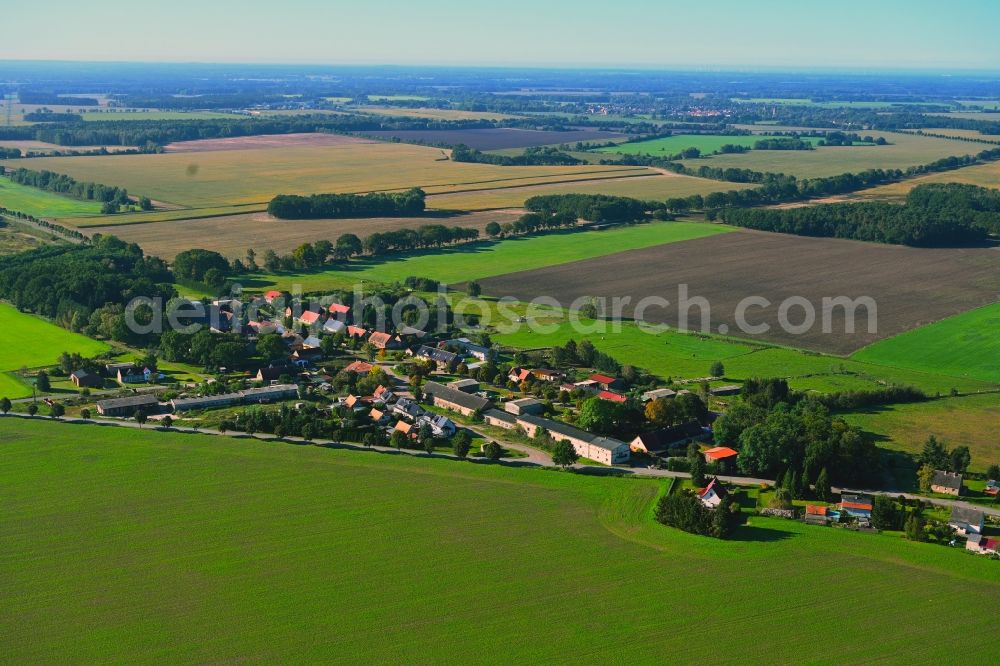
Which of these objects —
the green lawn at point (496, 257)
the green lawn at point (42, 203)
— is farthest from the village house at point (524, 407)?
the green lawn at point (42, 203)

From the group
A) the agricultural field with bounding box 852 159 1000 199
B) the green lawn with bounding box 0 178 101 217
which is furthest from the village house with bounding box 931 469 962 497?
the green lawn with bounding box 0 178 101 217

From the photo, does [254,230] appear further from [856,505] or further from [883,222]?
[856,505]

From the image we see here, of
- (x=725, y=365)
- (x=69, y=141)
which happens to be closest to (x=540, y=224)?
(x=725, y=365)

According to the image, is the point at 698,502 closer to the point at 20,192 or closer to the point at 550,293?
the point at 550,293

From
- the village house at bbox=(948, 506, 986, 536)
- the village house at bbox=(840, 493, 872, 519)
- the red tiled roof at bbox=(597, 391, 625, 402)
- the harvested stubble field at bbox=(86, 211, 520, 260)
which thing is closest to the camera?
the village house at bbox=(948, 506, 986, 536)

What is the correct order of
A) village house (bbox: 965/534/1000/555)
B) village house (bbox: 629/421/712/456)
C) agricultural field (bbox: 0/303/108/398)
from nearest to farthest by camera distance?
village house (bbox: 965/534/1000/555), village house (bbox: 629/421/712/456), agricultural field (bbox: 0/303/108/398)

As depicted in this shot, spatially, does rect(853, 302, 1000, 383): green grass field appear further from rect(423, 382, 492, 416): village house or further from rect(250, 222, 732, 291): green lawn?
rect(250, 222, 732, 291): green lawn

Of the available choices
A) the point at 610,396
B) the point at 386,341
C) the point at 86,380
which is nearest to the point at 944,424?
the point at 610,396
